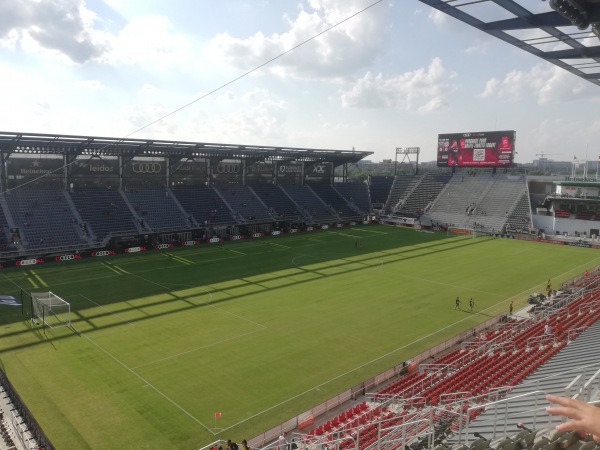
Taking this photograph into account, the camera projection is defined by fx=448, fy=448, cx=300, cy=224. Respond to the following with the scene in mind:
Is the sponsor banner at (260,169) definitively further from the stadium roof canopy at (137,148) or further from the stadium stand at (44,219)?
the stadium stand at (44,219)

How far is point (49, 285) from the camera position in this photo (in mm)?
37125

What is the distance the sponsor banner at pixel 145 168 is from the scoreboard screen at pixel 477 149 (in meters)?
50.1

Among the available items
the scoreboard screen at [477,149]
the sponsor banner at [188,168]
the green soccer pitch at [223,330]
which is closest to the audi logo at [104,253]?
the green soccer pitch at [223,330]

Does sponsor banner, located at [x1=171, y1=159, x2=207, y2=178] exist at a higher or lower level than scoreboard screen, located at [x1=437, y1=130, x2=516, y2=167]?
lower

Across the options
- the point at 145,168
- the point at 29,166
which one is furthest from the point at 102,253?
the point at 145,168

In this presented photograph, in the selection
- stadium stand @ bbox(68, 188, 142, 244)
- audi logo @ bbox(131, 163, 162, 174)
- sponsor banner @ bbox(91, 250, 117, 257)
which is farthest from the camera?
audi logo @ bbox(131, 163, 162, 174)

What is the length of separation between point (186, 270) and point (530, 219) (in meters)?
55.5

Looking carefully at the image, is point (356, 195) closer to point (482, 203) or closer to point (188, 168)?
point (482, 203)

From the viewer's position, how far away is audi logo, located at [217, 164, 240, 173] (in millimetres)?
71375

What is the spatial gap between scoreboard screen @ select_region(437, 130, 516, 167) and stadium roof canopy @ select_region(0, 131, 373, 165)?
836 inches

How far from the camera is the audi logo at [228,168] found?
7138 centimetres

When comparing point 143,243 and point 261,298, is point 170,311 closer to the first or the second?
point 261,298

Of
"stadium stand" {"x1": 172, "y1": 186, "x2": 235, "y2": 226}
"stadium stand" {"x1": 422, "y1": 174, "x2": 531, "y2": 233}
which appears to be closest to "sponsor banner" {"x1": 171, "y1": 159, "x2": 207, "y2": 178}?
"stadium stand" {"x1": 172, "y1": 186, "x2": 235, "y2": 226}

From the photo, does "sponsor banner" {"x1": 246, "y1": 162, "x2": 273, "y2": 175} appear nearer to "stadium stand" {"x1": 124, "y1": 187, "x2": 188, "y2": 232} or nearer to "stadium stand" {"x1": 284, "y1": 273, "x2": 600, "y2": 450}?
"stadium stand" {"x1": 124, "y1": 187, "x2": 188, "y2": 232}
